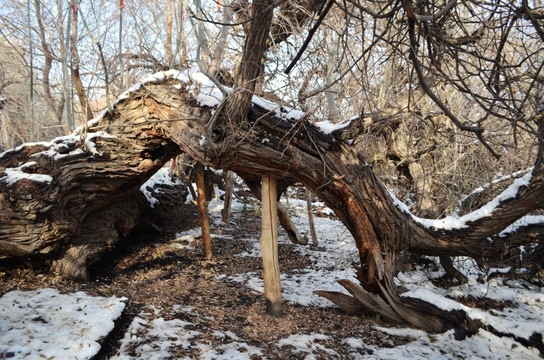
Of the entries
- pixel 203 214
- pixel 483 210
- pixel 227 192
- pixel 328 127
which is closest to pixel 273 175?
pixel 328 127

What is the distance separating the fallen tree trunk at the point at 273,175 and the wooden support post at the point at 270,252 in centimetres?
24

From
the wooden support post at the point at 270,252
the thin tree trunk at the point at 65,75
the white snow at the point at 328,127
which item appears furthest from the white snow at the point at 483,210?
the thin tree trunk at the point at 65,75

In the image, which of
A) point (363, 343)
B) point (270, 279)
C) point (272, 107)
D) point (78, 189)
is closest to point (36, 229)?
point (78, 189)

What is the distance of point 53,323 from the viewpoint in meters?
3.22

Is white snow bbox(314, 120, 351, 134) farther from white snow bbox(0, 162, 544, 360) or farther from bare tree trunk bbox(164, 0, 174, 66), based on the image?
bare tree trunk bbox(164, 0, 174, 66)

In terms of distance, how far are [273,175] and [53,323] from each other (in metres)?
2.68

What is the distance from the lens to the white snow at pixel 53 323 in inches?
110

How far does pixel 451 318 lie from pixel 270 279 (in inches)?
85.3

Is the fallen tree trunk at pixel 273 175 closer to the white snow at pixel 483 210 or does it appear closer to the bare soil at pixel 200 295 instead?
the white snow at pixel 483 210

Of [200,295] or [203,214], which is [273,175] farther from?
[203,214]

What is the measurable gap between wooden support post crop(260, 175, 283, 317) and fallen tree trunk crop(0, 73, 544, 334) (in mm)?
237

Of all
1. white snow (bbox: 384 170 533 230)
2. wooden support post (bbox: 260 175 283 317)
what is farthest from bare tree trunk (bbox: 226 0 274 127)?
white snow (bbox: 384 170 533 230)

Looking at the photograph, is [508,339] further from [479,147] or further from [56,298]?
[56,298]

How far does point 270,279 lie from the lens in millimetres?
4312
